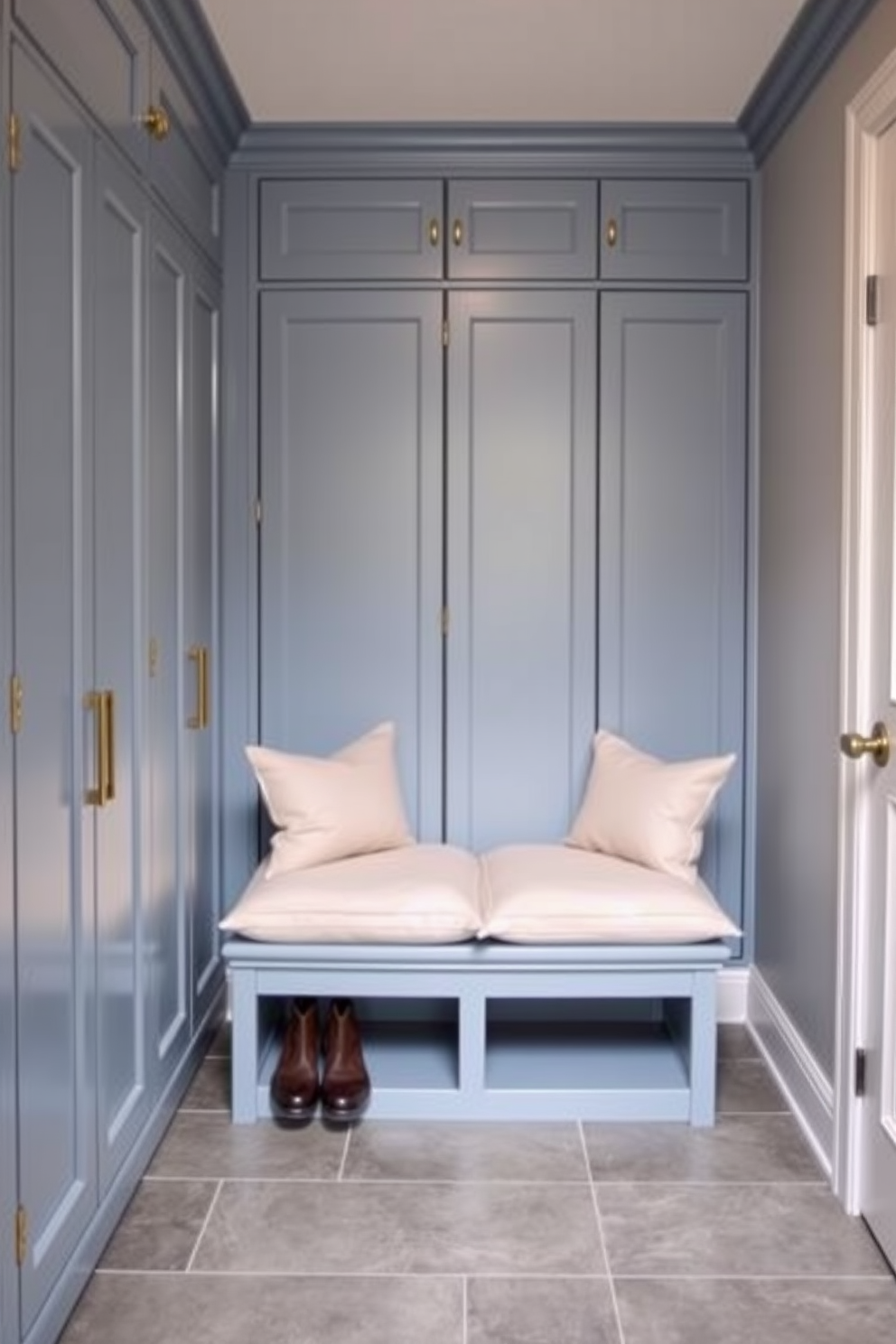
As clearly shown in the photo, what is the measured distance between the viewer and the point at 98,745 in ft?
6.51

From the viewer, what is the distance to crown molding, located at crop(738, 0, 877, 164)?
2363 millimetres

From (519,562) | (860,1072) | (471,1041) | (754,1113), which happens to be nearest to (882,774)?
(860,1072)

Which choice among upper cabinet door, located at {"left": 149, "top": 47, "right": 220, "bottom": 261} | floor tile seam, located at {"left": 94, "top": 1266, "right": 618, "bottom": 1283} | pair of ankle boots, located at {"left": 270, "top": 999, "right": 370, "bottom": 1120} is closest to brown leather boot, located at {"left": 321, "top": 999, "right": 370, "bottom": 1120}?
pair of ankle boots, located at {"left": 270, "top": 999, "right": 370, "bottom": 1120}

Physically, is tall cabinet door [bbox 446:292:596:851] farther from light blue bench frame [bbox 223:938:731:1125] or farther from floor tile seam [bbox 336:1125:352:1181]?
floor tile seam [bbox 336:1125:352:1181]

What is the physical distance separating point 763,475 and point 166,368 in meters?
1.59

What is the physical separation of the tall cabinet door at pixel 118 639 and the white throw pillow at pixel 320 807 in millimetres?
603

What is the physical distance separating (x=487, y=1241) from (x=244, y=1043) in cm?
75

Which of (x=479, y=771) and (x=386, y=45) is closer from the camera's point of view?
(x=386, y=45)

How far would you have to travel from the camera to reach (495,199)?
124 inches

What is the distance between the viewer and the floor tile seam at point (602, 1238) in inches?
76.6

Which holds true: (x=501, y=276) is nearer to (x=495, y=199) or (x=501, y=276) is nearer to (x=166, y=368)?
(x=495, y=199)

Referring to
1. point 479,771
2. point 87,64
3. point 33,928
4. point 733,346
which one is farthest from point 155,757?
point 733,346

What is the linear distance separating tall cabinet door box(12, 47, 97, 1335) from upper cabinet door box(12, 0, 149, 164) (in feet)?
0.22

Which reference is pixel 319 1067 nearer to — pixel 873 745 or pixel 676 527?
pixel 873 745
